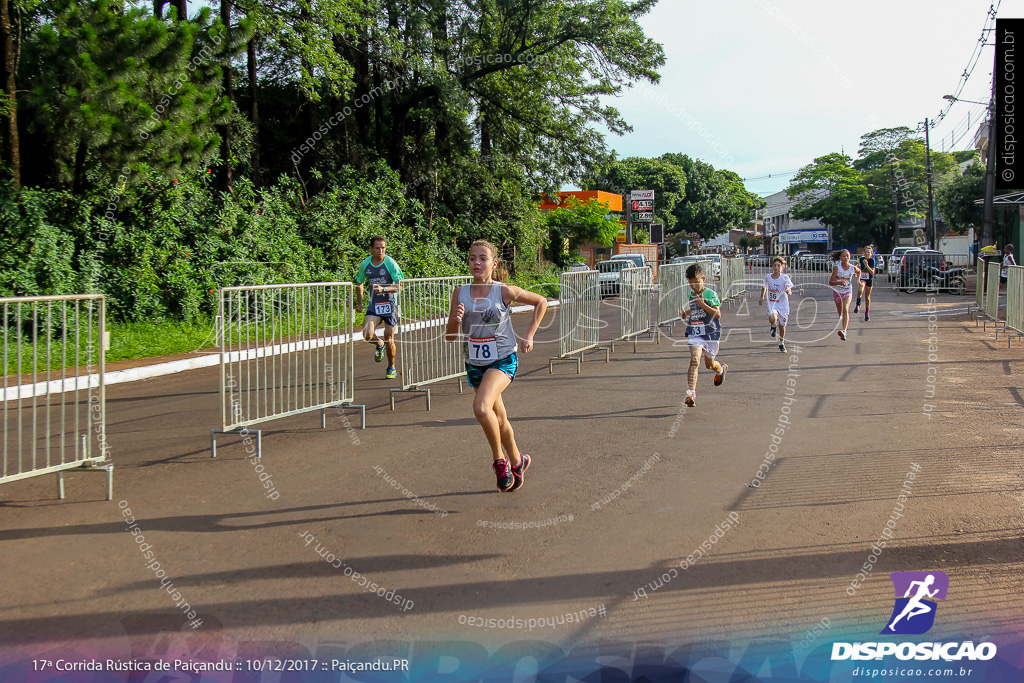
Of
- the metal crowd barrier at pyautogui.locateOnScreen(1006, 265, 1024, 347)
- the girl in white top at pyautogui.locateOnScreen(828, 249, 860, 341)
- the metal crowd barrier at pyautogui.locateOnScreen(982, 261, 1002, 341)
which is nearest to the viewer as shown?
the metal crowd barrier at pyautogui.locateOnScreen(1006, 265, 1024, 347)

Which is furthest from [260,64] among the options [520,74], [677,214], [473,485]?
[677,214]

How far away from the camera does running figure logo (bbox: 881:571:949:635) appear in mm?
3795

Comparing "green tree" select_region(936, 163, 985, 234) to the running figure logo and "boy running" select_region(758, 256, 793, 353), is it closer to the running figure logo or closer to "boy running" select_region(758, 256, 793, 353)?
"boy running" select_region(758, 256, 793, 353)

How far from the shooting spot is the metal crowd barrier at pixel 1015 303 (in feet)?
49.8

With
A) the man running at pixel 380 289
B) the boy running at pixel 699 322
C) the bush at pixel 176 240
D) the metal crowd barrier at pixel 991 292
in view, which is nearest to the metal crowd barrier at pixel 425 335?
the man running at pixel 380 289

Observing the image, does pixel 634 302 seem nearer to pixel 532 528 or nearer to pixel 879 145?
pixel 532 528

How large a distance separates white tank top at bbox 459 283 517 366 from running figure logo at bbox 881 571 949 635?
3.01 metres

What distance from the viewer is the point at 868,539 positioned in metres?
4.89

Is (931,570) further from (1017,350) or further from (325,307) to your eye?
(1017,350)

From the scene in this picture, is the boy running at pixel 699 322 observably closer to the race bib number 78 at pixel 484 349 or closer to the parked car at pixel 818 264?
the race bib number 78 at pixel 484 349

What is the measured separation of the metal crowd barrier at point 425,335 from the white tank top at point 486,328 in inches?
171

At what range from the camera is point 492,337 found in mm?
6004

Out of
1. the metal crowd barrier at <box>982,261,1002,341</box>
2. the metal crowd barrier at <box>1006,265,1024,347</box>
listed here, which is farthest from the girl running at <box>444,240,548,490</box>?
the metal crowd barrier at <box>982,261,1002,341</box>

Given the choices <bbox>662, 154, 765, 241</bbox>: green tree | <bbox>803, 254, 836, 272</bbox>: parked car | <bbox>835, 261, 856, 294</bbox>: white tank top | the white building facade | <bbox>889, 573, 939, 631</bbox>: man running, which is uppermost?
<bbox>662, 154, 765, 241</bbox>: green tree
